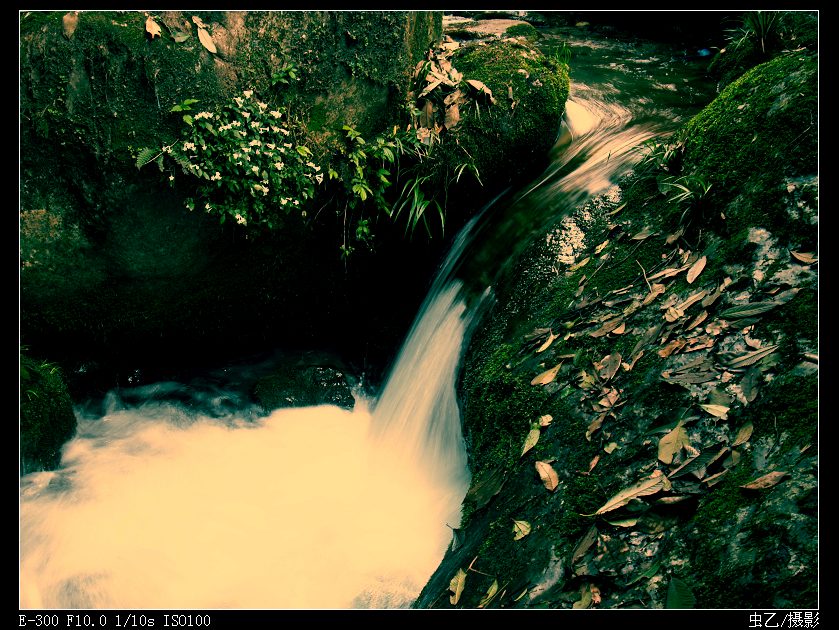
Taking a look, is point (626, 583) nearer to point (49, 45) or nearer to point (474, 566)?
point (474, 566)

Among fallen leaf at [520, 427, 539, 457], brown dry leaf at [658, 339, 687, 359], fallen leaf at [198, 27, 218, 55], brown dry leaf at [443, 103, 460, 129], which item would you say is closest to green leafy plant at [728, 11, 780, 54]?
brown dry leaf at [443, 103, 460, 129]

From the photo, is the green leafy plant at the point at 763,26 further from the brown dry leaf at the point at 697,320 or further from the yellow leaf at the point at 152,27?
the yellow leaf at the point at 152,27

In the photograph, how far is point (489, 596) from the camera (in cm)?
298

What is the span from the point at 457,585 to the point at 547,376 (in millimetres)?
1262

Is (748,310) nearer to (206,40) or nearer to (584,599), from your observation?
(584,599)

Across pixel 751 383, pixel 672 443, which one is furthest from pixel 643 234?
pixel 672 443

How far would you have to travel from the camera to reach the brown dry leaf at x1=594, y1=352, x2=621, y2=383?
3514mm

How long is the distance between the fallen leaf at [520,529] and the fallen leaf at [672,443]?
0.71 meters

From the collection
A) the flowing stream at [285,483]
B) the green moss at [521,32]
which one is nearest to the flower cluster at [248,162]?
the flowing stream at [285,483]

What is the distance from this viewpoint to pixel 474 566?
325 centimetres

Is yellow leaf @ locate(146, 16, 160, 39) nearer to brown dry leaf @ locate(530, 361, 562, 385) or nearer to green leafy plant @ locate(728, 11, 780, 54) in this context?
brown dry leaf @ locate(530, 361, 562, 385)

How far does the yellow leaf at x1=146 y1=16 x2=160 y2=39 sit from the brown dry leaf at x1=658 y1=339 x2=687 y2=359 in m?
3.95

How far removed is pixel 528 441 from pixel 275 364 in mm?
3096

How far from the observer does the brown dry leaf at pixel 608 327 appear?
377 cm
